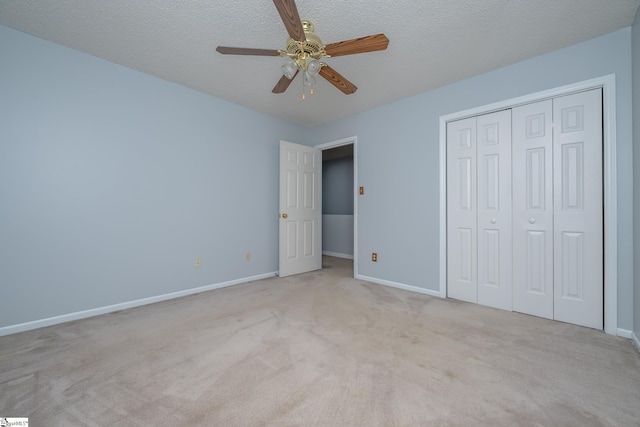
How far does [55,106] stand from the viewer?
7.72 ft

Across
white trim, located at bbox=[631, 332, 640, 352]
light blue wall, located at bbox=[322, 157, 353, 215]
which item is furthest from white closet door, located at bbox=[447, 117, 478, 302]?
light blue wall, located at bbox=[322, 157, 353, 215]

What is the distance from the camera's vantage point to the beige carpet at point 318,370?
1.30 metres

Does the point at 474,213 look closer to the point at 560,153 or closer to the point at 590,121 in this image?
the point at 560,153

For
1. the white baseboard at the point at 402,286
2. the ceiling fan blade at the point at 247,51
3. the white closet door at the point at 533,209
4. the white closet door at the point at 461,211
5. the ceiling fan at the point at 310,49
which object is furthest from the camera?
the white baseboard at the point at 402,286

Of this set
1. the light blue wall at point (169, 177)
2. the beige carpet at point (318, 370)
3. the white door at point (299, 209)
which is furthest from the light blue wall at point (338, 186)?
the beige carpet at point (318, 370)

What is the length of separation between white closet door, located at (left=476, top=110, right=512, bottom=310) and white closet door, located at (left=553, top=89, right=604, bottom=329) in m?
0.38

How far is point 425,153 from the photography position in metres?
3.22

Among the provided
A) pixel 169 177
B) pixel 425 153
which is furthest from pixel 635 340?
pixel 169 177

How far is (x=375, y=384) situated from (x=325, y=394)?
31cm

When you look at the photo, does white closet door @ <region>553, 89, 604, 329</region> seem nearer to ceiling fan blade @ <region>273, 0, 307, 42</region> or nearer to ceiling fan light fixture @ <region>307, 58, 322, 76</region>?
ceiling fan light fixture @ <region>307, 58, 322, 76</region>

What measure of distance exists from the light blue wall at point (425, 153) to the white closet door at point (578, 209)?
0.13m

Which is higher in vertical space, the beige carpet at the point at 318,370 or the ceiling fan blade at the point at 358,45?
the ceiling fan blade at the point at 358,45

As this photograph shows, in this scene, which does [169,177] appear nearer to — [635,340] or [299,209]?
[299,209]

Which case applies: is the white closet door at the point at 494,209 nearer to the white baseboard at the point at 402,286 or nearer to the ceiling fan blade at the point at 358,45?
the white baseboard at the point at 402,286
